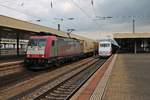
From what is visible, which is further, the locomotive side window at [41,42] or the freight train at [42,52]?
the locomotive side window at [41,42]

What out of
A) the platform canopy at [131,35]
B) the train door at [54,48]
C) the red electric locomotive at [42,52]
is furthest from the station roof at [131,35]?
the train door at [54,48]

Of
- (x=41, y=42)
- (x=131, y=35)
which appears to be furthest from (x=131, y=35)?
(x=41, y=42)

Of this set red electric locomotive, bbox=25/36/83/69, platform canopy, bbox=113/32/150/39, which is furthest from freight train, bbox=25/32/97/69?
platform canopy, bbox=113/32/150/39

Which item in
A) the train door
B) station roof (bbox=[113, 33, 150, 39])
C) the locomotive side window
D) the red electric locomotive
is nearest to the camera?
the red electric locomotive

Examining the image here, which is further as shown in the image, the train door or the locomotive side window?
the train door

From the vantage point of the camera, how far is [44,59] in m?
25.0

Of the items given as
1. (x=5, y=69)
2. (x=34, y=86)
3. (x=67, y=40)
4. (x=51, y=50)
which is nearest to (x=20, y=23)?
(x=67, y=40)

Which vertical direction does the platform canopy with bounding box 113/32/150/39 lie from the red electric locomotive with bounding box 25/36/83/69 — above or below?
above

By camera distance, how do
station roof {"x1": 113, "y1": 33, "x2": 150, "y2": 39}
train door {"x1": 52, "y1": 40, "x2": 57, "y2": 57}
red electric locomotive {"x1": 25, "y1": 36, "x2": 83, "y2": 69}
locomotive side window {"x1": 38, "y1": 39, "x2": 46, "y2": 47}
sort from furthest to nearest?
station roof {"x1": 113, "y1": 33, "x2": 150, "y2": 39}
train door {"x1": 52, "y1": 40, "x2": 57, "y2": 57}
locomotive side window {"x1": 38, "y1": 39, "x2": 46, "y2": 47}
red electric locomotive {"x1": 25, "y1": 36, "x2": 83, "y2": 69}

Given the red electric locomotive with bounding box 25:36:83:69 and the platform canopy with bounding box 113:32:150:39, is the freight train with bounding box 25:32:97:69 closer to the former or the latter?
the red electric locomotive with bounding box 25:36:83:69

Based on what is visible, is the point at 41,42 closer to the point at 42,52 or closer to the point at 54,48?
the point at 42,52

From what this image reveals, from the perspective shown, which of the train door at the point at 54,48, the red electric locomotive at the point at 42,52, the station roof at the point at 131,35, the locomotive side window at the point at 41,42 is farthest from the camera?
the station roof at the point at 131,35

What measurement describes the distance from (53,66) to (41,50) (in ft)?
10.7

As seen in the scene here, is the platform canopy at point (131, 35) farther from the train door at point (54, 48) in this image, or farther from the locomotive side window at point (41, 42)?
the locomotive side window at point (41, 42)
